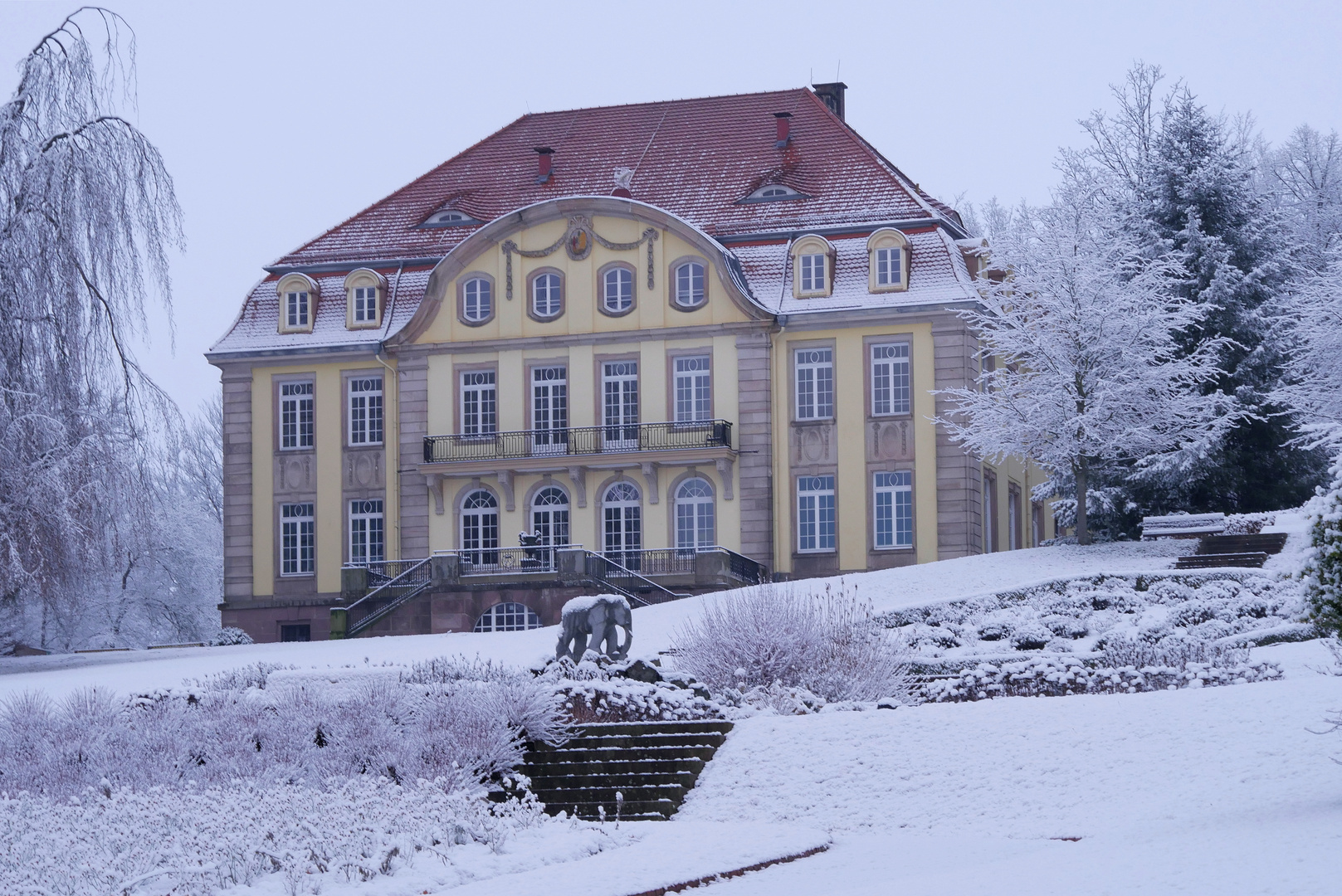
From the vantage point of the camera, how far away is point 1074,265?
105 feet

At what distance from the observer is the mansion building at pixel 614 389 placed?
37.2m

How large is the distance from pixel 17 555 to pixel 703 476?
54.0ft

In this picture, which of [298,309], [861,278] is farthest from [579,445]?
[298,309]

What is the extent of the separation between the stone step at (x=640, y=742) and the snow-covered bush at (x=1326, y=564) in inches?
245

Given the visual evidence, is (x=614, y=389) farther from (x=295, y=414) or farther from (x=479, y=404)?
(x=295, y=414)

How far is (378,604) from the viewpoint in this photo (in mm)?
34719

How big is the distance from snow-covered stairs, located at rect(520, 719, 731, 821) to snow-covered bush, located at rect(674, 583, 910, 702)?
6.43 ft

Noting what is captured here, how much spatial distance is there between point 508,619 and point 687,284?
789 centimetres

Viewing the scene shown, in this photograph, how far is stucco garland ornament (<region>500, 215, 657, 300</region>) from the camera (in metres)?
38.7

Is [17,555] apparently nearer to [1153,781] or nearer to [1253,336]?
[1153,781]

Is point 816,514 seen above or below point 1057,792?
above

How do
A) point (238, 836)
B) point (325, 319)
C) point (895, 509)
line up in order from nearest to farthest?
point (238, 836) < point (895, 509) < point (325, 319)

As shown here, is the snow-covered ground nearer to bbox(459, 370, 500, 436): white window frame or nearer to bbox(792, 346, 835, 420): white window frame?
bbox(792, 346, 835, 420): white window frame

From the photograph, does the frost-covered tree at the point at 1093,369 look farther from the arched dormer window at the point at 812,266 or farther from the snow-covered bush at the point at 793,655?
the snow-covered bush at the point at 793,655
